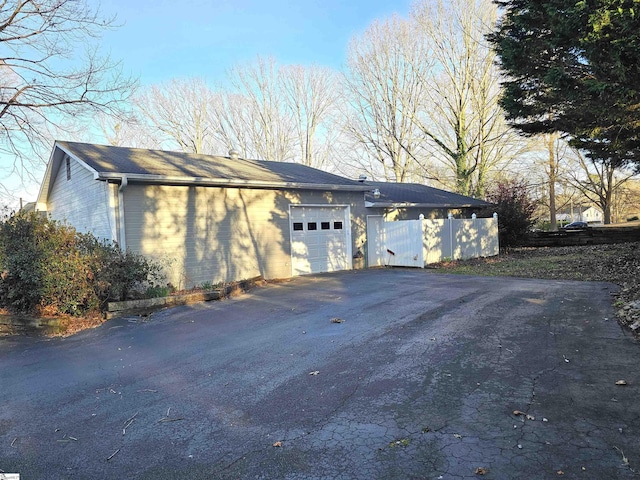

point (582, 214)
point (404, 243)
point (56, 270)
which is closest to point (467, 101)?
point (404, 243)

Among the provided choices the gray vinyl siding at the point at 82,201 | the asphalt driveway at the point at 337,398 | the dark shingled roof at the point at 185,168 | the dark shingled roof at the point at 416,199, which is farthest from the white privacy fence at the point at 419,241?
the gray vinyl siding at the point at 82,201

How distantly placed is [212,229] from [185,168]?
2.14 meters

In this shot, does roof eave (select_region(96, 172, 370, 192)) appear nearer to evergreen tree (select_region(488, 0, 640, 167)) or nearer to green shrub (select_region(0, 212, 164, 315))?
green shrub (select_region(0, 212, 164, 315))

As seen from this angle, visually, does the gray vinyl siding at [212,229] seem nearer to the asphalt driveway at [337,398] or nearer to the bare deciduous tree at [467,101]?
the asphalt driveway at [337,398]

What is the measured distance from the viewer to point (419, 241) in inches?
559

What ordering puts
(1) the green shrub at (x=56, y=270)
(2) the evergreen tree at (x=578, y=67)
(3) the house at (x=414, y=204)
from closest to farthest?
(2) the evergreen tree at (x=578, y=67) → (1) the green shrub at (x=56, y=270) → (3) the house at (x=414, y=204)

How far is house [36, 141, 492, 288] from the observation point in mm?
10133

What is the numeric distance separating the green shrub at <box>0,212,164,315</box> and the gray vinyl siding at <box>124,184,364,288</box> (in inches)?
73.9

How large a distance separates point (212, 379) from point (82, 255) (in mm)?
5091

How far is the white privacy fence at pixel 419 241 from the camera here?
14.3 metres

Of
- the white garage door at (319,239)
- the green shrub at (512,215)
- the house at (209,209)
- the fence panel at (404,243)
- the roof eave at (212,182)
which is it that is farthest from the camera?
the green shrub at (512,215)

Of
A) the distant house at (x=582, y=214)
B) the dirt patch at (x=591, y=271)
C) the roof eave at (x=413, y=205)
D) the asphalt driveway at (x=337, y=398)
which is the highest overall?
Answer: the distant house at (x=582, y=214)

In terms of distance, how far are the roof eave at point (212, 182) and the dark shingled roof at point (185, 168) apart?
22mm

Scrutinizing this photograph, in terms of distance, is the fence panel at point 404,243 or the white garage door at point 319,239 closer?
the white garage door at point 319,239
